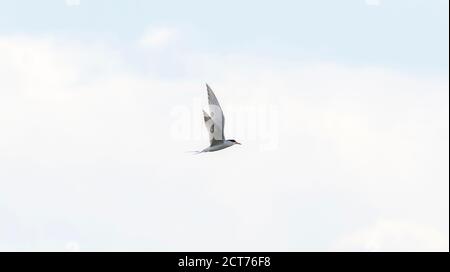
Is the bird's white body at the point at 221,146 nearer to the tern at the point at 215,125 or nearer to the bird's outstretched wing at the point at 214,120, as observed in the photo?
the tern at the point at 215,125

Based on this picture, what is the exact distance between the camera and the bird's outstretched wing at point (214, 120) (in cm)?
13850

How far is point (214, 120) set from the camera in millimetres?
139250

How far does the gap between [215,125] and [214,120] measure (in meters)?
0.91

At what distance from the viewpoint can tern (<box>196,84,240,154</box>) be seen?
13850 centimetres

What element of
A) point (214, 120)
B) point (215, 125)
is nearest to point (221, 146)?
point (215, 125)

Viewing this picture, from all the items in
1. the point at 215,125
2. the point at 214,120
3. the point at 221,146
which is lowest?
the point at 221,146

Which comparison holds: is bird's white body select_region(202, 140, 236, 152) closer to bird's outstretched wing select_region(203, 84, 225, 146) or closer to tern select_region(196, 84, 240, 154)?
tern select_region(196, 84, 240, 154)

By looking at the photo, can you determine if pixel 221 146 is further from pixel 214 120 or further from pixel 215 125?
pixel 214 120

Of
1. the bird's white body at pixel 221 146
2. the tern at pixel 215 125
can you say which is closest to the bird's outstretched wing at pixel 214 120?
the tern at pixel 215 125
